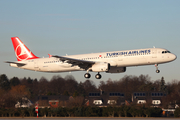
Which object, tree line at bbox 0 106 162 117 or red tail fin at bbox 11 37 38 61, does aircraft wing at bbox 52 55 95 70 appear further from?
red tail fin at bbox 11 37 38 61

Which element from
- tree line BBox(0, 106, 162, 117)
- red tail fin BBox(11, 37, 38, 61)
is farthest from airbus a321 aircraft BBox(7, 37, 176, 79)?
tree line BBox(0, 106, 162, 117)

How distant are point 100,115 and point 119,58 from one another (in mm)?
10585

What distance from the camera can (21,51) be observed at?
6397cm

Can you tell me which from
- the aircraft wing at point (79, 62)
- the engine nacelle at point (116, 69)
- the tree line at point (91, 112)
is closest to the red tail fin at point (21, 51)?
the aircraft wing at point (79, 62)

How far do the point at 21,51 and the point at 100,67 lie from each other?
64.5 feet

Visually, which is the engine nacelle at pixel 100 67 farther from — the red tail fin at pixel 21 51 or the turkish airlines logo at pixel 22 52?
the turkish airlines logo at pixel 22 52

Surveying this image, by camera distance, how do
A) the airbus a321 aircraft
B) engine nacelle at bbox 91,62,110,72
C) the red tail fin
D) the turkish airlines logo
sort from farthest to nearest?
1. the turkish airlines logo
2. the red tail fin
3. engine nacelle at bbox 91,62,110,72
4. the airbus a321 aircraft

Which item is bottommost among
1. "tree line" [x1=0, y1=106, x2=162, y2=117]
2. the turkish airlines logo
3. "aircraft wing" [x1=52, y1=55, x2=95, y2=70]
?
"tree line" [x1=0, y1=106, x2=162, y2=117]

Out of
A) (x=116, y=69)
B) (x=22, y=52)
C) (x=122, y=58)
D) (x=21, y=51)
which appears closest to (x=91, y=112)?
(x=122, y=58)

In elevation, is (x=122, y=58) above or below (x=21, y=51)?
below

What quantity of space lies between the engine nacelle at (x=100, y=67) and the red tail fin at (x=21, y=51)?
47.6ft

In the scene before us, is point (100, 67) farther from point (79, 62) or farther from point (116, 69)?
point (116, 69)

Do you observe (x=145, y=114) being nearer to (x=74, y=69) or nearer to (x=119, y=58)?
(x=119, y=58)

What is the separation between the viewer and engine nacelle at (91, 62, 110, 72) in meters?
53.5
